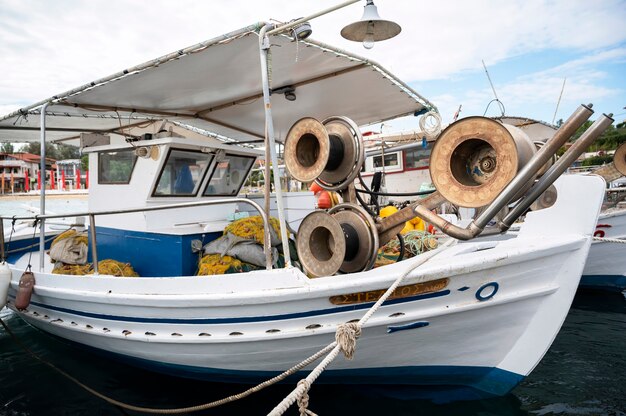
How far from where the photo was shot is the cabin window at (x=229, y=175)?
544 centimetres

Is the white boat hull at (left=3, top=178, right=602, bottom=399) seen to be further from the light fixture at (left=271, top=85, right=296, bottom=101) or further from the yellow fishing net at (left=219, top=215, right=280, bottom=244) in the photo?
the light fixture at (left=271, top=85, right=296, bottom=101)

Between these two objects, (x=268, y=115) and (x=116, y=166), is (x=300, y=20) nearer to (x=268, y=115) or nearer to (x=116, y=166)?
(x=268, y=115)

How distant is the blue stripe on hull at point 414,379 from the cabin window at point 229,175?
2.43 meters

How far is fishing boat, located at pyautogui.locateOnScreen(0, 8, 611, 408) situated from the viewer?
289 cm

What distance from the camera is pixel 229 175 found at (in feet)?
18.5

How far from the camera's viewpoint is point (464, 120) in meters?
2.72

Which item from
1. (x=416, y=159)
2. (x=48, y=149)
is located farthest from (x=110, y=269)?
(x=48, y=149)

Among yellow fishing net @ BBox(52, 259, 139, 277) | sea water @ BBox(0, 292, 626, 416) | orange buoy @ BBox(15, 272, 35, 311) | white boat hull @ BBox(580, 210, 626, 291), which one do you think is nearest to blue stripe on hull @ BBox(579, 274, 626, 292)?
white boat hull @ BBox(580, 210, 626, 291)

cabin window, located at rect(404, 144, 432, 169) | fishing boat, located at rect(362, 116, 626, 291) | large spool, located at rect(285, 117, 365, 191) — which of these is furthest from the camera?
cabin window, located at rect(404, 144, 432, 169)

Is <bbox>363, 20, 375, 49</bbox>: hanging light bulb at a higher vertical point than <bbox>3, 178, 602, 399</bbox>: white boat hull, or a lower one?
higher

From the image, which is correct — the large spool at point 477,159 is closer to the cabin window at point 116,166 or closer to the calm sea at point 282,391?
the calm sea at point 282,391

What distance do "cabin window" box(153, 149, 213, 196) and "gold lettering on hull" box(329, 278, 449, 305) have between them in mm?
2920

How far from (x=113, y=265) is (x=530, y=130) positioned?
43.4 feet

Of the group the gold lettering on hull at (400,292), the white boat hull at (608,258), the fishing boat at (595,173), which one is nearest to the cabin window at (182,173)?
the fishing boat at (595,173)
